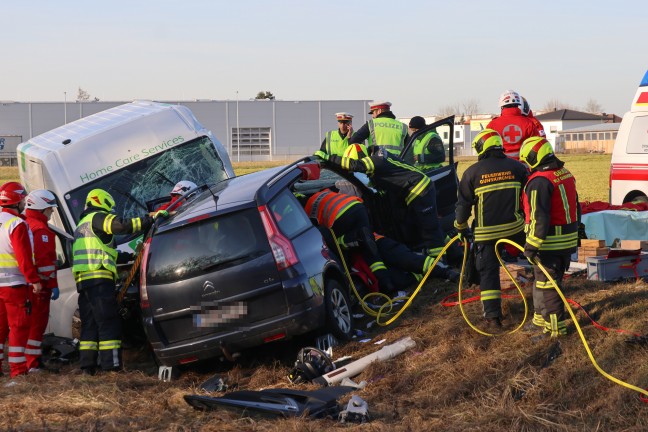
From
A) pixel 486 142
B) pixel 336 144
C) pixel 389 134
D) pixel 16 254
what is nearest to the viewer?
pixel 486 142

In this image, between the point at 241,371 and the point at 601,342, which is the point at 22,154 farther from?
the point at 601,342

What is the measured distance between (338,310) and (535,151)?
2.25m

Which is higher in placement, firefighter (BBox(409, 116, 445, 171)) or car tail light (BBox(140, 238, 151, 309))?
firefighter (BBox(409, 116, 445, 171))

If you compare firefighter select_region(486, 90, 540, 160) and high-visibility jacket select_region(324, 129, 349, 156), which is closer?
firefighter select_region(486, 90, 540, 160)

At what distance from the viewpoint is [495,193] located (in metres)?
8.18

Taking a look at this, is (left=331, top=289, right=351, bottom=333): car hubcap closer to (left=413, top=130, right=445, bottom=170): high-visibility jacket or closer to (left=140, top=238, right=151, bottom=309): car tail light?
(left=140, top=238, right=151, bottom=309): car tail light

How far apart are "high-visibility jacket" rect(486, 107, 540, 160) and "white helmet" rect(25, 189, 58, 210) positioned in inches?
197

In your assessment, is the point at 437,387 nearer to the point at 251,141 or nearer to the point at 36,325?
the point at 36,325

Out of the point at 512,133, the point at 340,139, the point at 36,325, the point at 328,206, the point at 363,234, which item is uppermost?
the point at 512,133

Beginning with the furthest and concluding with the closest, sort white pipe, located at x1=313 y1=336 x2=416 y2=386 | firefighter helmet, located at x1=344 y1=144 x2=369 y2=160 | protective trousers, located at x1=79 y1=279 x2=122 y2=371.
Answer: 1. firefighter helmet, located at x1=344 y1=144 x2=369 y2=160
2. protective trousers, located at x1=79 y1=279 x2=122 y2=371
3. white pipe, located at x1=313 y1=336 x2=416 y2=386

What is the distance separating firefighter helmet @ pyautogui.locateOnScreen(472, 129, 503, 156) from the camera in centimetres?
827

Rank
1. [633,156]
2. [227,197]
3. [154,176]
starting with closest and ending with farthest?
[227,197] < [154,176] < [633,156]

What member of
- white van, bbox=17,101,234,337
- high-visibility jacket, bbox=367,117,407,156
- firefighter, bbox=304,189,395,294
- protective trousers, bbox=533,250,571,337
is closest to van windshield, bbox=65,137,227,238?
white van, bbox=17,101,234,337

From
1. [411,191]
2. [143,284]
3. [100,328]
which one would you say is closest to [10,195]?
[100,328]
